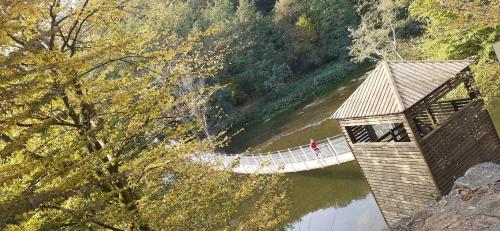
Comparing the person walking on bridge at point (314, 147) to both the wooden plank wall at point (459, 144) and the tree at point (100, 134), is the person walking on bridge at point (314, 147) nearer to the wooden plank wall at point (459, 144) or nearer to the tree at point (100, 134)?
the wooden plank wall at point (459, 144)

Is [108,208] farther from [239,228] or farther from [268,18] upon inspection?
[268,18]

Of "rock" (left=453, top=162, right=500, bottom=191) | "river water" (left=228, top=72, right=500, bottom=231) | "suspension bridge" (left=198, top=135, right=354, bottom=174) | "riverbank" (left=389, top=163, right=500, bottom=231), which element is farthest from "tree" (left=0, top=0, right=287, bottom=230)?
"suspension bridge" (left=198, top=135, right=354, bottom=174)

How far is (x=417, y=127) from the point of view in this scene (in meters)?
11.9

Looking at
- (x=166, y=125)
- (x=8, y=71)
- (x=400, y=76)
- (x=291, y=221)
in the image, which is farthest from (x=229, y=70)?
(x=8, y=71)

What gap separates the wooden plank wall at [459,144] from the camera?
11281mm

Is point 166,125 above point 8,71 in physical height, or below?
below

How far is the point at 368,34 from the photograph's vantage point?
2945 cm

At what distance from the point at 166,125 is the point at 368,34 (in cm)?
2429

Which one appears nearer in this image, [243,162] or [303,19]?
[243,162]

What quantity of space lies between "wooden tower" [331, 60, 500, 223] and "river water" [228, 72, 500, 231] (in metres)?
2.39

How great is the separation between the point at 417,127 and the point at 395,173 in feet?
4.70

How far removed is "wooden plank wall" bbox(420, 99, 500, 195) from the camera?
11.3 meters

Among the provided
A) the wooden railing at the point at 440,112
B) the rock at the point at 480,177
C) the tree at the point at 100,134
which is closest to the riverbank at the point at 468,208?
the rock at the point at 480,177

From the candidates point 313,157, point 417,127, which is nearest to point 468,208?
point 417,127
